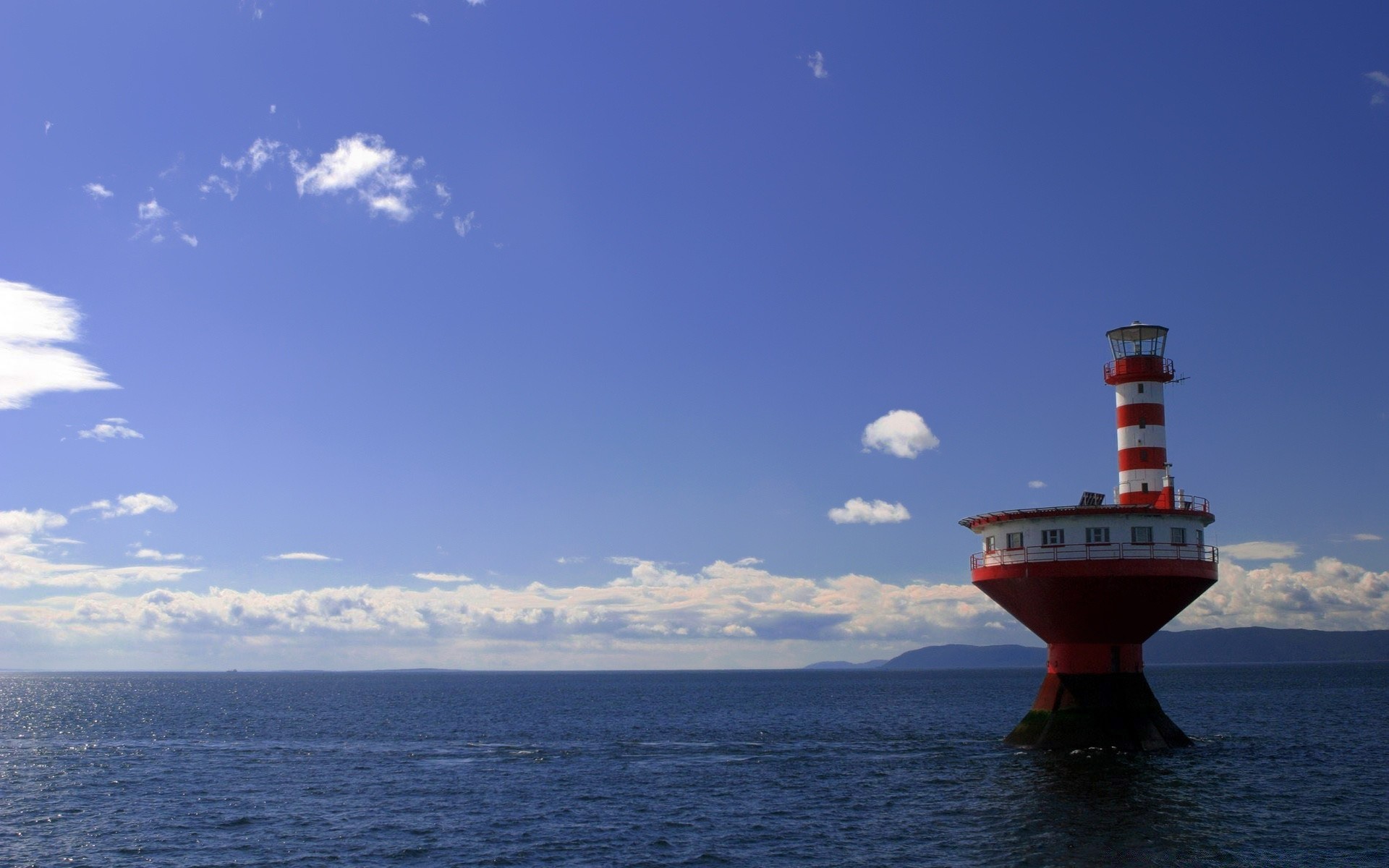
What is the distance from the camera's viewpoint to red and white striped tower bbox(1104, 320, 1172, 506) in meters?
45.7

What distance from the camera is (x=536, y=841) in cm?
3198

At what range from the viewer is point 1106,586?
4234 centimetres

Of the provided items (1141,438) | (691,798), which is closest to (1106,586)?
(1141,438)

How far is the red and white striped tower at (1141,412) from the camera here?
45.7 meters

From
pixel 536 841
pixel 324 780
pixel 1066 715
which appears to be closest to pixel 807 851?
pixel 536 841

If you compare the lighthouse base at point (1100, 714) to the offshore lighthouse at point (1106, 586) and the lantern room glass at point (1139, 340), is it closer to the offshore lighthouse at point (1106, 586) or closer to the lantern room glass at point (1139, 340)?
the offshore lighthouse at point (1106, 586)

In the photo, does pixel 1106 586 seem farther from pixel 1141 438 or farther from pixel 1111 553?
pixel 1141 438

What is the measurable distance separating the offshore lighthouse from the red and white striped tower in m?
0.07

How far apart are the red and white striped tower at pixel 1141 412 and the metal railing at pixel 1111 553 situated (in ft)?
9.31

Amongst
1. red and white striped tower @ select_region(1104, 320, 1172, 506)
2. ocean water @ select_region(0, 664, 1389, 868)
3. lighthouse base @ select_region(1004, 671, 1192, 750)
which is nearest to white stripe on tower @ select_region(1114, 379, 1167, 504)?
red and white striped tower @ select_region(1104, 320, 1172, 506)

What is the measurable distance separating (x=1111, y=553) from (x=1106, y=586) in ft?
4.59

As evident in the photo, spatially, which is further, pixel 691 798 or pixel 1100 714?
pixel 1100 714

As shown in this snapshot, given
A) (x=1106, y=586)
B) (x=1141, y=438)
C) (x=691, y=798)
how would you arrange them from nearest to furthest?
(x=691, y=798), (x=1106, y=586), (x=1141, y=438)

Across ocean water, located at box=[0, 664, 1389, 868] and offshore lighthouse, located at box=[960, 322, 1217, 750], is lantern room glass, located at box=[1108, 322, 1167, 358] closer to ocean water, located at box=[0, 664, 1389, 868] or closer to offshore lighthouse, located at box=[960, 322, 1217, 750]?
offshore lighthouse, located at box=[960, 322, 1217, 750]
